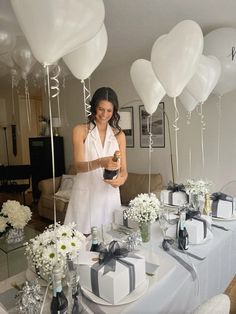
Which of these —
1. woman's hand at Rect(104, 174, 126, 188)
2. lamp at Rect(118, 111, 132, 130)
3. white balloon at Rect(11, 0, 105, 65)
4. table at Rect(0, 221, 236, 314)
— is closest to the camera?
white balloon at Rect(11, 0, 105, 65)

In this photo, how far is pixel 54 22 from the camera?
0.68 metres

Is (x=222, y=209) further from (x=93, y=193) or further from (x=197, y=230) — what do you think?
(x=93, y=193)

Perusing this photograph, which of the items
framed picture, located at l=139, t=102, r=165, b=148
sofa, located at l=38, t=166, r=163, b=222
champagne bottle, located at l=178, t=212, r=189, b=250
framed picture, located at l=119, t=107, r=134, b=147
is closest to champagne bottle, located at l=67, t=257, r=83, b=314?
champagne bottle, located at l=178, t=212, r=189, b=250

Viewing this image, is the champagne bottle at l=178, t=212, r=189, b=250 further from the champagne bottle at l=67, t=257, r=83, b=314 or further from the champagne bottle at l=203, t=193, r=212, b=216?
the champagne bottle at l=67, t=257, r=83, b=314

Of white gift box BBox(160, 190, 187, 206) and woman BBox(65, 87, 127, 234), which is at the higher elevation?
woman BBox(65, 87, 127, 234)

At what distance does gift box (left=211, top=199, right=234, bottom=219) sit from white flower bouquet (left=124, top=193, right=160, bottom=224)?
1.76 ft

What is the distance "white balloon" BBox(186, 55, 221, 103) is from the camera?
55.8 inches

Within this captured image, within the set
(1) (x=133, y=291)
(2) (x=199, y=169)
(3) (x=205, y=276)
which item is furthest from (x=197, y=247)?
(2) (x=199, y=169)

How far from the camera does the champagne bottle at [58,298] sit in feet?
2.23

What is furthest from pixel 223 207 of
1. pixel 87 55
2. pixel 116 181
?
pixel 87 55

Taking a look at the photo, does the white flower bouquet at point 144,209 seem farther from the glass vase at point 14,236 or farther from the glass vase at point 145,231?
the glass vase at point 14,236

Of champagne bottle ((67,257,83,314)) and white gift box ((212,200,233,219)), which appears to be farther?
white gift box ((212,200,233,219))

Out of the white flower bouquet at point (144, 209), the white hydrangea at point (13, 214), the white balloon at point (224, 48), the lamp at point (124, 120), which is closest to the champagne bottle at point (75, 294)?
the white flower bouquet at point (144, 209)

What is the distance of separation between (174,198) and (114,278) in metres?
1.03
